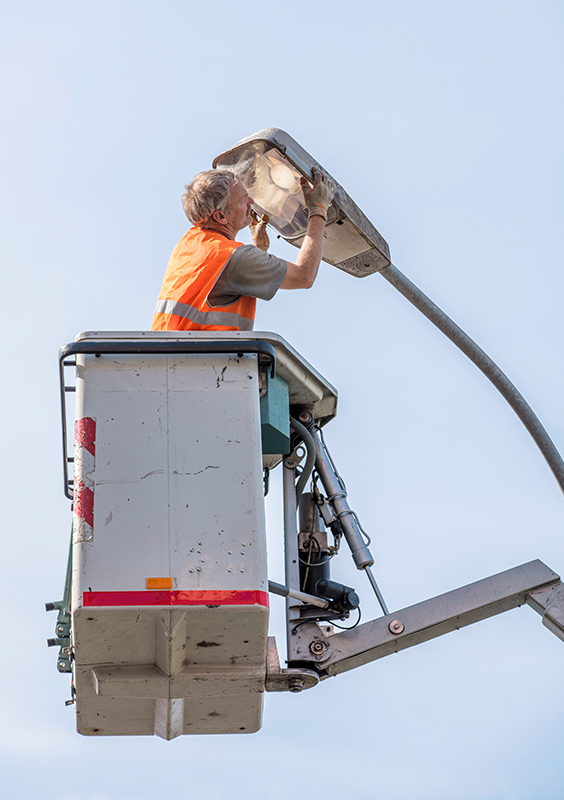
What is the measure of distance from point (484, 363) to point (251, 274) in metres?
2.46

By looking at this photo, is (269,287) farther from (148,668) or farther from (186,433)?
(148,668)

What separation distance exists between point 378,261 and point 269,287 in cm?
168

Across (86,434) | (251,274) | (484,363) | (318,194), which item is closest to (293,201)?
(318,194)

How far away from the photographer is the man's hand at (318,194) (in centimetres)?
572

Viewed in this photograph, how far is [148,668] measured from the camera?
467cm

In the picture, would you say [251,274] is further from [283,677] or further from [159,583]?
[283,677]

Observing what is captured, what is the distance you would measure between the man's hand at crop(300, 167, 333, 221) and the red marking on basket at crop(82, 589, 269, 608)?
218cm

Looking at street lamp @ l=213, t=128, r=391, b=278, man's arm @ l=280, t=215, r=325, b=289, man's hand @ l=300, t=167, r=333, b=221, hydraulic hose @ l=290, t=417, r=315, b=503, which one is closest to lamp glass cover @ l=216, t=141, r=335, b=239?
street lamp @ l=213, t=128, r=391, b=278

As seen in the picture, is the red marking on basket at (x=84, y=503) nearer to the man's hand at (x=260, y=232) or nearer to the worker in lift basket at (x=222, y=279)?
the worker in lift basket at (x=222, y=279)

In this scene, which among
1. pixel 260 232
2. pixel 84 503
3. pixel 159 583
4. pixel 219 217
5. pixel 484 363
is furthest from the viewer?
pixel 484 363

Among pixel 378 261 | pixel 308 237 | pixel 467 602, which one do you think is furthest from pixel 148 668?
pixel 378 261

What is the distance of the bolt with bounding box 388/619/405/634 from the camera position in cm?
558

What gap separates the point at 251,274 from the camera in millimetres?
5289

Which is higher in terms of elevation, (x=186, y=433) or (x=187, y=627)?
(x=186, y=433)
